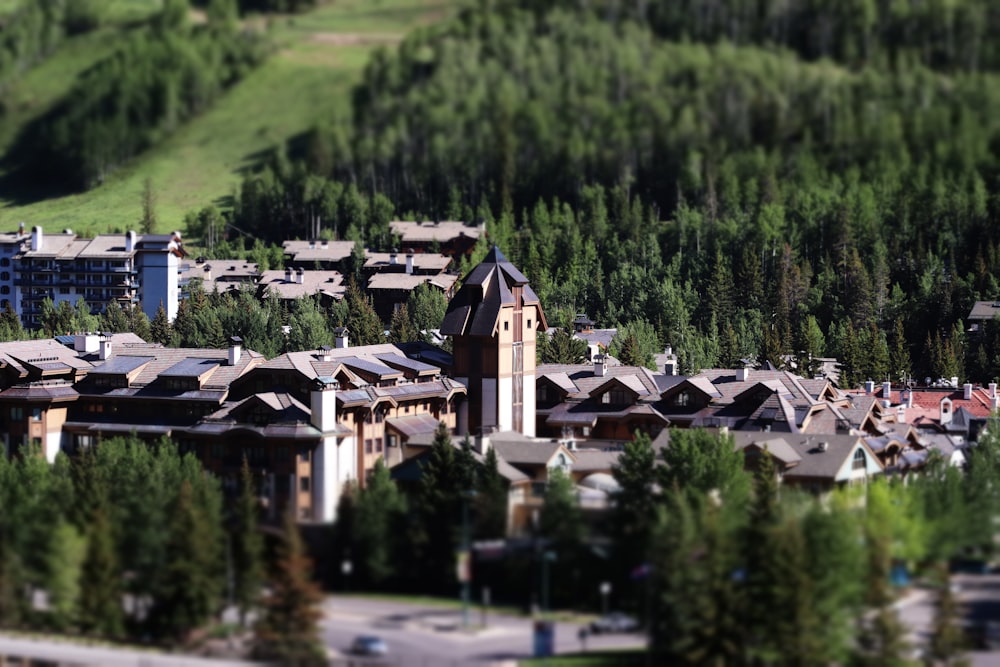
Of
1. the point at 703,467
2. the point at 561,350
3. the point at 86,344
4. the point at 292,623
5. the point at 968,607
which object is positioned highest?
the point at 561,350

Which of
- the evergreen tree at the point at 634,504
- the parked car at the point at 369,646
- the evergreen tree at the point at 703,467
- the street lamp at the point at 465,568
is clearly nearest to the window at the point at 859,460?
the evergreen tree at the point at 703,467

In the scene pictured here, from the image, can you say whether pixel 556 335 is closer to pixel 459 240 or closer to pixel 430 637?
pixel 459 240

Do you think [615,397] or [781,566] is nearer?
[781,566]

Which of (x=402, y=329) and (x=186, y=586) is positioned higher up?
(x=402, y=329)

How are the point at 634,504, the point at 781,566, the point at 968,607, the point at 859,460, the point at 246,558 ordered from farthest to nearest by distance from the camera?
the point at 859,460, the point at 634,504, the point at 246,558, the point at 968,607, the point at 781,566

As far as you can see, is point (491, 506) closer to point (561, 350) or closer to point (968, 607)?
point (968, 607)

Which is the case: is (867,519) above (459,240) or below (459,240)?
below

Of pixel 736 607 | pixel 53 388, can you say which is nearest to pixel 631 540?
pixel 736 607

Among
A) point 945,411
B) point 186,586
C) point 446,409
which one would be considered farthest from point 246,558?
point 945,411
